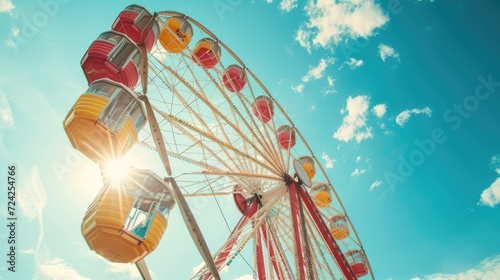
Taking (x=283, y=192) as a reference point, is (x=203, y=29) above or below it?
above

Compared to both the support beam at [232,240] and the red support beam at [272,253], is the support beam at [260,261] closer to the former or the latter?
the red support beam at [272,253]

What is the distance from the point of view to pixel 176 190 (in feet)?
14.0

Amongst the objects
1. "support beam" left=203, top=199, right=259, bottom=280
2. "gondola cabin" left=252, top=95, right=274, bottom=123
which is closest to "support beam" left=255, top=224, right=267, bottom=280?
"support beam" left=203, top=199, right=259, bottom=280

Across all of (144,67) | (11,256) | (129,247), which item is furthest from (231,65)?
(11,256)

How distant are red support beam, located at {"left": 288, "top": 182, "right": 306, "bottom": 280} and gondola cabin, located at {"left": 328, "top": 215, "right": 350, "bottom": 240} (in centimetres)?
480

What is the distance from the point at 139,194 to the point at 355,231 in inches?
432

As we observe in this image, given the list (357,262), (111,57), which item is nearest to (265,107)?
(111,57)

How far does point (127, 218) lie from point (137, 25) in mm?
5698

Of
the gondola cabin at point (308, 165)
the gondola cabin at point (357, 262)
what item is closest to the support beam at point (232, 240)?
the gondola cabin at point (308, 165)

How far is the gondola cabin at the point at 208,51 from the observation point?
10.9m

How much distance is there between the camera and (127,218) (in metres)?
5.12

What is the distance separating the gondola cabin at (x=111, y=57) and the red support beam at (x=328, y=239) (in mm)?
5905

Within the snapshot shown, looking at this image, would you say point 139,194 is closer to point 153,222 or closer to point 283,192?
point 153,222

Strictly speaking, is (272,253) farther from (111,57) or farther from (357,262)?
(111,57)
